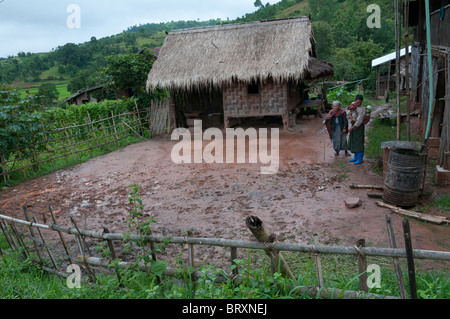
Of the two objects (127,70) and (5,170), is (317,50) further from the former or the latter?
(5,170)

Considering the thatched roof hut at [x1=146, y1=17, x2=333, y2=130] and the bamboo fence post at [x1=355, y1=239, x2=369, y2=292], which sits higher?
the thatched roof hut at [x1=146, y1=17, x2=333, y2=130]

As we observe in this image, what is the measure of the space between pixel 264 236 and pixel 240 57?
952cm

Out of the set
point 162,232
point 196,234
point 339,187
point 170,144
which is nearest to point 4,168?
point 170,144

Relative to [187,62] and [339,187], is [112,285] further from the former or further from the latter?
[187,62]

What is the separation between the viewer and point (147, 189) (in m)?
6.78

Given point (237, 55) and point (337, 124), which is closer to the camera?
point (337, 124)

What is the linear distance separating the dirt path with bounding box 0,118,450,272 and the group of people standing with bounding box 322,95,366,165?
35 centimetres

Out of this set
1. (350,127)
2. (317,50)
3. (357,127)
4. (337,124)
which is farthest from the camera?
(317,50)

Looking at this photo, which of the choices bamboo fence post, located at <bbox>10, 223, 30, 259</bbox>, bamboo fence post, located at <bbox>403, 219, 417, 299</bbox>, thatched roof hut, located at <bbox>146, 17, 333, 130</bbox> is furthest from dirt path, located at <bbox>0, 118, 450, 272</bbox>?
thatched roof hut, located at <bbox>146, 17, 333, 130</bbox>

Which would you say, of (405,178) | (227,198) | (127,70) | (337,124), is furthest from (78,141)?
(405,178)

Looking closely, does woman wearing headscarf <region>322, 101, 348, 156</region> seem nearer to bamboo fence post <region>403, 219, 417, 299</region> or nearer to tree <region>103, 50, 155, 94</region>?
bamboo fence post <region>403, 219, 417, 299</region>

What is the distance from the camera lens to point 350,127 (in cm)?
693

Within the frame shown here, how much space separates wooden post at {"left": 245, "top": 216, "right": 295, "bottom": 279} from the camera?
2.36m

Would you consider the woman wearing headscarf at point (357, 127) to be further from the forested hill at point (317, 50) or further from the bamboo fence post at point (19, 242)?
the forested hill at point (317, 50)
